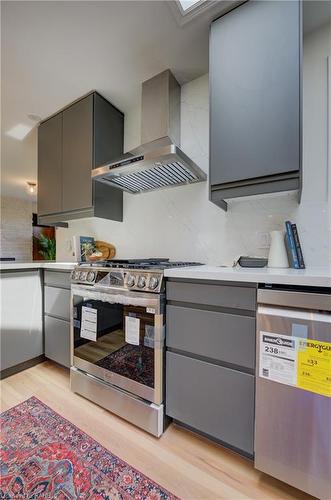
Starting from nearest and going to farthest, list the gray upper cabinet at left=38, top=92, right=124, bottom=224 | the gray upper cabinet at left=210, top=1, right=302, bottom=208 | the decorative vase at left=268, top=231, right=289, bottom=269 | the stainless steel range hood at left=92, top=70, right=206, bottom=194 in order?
the gray upper cabinet at left=210, top=1, right=302, bottom=208 < the decorative vase at left=268, top=231, right=289, bottom=269 < the stainless steel range hood at left=92, top=70, right=206, bottom=194 < the gray upper cabinet at left=38, top=92, right=124, bottom=224

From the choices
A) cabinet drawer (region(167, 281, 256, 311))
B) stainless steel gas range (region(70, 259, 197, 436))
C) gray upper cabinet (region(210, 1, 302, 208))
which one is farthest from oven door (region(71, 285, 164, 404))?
gray upper cabinet (region(210, 1, 302, 208))

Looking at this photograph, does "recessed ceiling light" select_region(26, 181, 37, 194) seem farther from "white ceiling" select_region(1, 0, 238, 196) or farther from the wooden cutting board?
the wooden cutting board

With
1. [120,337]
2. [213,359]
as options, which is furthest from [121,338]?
[213,359]

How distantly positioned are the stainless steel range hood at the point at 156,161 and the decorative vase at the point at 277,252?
0.68m

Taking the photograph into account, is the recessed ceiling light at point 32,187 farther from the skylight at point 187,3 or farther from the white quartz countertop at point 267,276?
the white quartz countertop at point 267,276

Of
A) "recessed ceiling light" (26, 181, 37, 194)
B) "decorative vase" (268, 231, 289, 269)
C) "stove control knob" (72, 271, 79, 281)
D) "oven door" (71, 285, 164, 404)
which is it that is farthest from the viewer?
"recessed ceiling light" (26, 181, 37, 194)

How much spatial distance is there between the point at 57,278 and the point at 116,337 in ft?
2.69

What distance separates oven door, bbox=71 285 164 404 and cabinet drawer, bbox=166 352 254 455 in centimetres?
9

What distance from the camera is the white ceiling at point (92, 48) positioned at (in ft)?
4.21

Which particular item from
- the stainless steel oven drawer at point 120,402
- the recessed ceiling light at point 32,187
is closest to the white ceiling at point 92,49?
the stainless steel oven drawer at point 120,402

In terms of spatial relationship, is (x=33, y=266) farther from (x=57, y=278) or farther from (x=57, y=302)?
(x=57, y=302)

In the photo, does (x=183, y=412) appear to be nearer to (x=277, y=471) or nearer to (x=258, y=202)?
(x=277, y=471)

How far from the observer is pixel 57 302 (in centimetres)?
185

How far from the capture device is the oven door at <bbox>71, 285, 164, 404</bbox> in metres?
1.21
